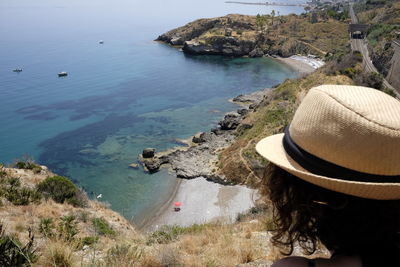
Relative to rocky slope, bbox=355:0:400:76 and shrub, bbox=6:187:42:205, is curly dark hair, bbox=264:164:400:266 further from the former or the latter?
rocky slope, bbox=355:0:400:76

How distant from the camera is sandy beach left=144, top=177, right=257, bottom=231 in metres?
19.2

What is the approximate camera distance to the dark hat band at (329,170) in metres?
1.45

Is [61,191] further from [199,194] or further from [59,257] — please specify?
[199,194]

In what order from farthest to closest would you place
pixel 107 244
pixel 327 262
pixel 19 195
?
pixel 19 195 < pixel 107 244 < pixel 327 262

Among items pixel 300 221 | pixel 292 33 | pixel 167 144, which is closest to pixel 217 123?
pixel 167 144

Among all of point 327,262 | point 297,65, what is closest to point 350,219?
point 327,262

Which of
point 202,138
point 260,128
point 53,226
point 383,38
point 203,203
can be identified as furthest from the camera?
point 383,38

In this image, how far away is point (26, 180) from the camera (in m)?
13.9

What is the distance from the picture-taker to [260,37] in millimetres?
80062

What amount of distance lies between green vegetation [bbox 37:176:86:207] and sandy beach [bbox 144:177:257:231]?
245 inches

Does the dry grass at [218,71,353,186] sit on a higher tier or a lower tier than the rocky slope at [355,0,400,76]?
lower

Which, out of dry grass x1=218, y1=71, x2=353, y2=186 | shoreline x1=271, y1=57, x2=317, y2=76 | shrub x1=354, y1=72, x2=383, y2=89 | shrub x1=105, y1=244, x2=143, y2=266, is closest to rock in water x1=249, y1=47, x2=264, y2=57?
shoreline x1=271, y1=57, x2=317, y2=76

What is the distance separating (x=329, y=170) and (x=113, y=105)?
148ft

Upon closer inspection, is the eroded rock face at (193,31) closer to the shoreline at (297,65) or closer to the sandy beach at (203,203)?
the shoreline at (297,65)
